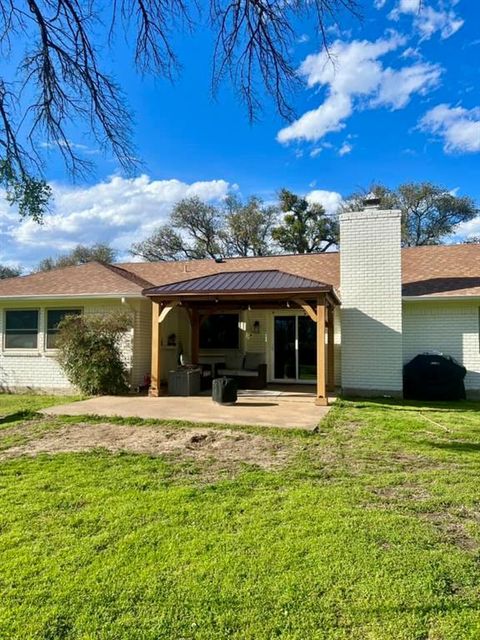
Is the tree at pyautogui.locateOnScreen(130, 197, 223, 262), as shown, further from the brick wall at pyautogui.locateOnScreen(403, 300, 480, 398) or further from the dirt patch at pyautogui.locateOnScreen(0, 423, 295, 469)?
the dirt patch at pyautogui.locateOnScreen(0, 423, 295, 469)

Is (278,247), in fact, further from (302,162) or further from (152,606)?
(152,606)

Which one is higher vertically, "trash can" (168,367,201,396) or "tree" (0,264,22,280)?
"tree" (0,264,22,280)

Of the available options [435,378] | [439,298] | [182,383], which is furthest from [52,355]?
[439,298]

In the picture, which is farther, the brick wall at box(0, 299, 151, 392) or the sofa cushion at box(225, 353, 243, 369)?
the sofa cushion at box(225, 353, 243, 369)

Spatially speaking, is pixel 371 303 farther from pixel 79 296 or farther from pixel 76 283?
pixel 76 283

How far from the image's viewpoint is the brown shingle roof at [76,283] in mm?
12484

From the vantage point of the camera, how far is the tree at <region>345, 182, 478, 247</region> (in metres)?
30.5

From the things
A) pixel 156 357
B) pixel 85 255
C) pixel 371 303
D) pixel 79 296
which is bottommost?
pixel 156 357

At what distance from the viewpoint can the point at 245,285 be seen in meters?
10.7

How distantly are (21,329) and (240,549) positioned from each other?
11.9m

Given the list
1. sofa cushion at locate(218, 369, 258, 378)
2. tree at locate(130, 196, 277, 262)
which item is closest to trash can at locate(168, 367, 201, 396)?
sofa cushion at locate(218, 369, 258, 378)

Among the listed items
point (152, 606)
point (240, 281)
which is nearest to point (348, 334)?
point (240, 281)

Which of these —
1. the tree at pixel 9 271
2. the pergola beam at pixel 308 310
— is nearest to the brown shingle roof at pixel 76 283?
the pergola beam at pixel 308 310

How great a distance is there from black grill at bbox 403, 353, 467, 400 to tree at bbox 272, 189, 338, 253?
2085 centimetres
